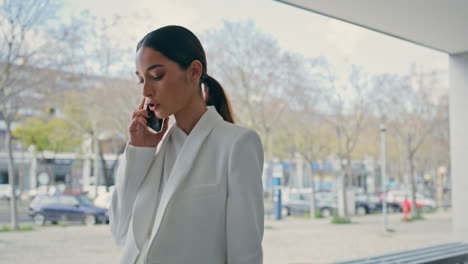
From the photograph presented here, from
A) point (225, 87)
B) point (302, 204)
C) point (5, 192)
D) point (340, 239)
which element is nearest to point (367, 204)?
point (302, 204)

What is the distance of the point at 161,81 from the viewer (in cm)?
105

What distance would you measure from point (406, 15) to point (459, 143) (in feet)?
5.76

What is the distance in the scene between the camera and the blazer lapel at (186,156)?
102cm

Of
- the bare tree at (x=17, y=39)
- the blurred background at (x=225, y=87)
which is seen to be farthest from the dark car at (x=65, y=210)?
the bare tree at (x=17, y=39)

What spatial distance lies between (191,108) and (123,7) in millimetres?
10134

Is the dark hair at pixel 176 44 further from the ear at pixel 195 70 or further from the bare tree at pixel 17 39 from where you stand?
the bare tree at pixel 17 39

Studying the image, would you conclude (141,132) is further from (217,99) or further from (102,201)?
(102,201)

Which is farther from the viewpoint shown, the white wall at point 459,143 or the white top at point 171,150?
the white wall at point 459,143

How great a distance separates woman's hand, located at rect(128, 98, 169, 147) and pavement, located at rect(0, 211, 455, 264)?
7515mm

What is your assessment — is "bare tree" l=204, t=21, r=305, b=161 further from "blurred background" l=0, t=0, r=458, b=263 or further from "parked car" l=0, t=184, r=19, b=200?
"parked car" l=0, t=184, r=19, b=200

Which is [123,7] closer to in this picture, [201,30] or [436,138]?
[201,30]

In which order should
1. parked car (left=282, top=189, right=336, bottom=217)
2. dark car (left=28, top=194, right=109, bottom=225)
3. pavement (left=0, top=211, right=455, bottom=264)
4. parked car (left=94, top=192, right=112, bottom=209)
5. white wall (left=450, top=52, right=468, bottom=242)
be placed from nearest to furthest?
1. white wall (left=450, top=52, right=468, bottom=242)
2. pavement (left=0, top=211, right=455, bottom=264)
3. dark car (left=28, top=194, right=109, bottom=225)
4. parked car (left=94, top=192, right=112, bottom=209)
5. parked car (left=282, top=189, right=336, bottom=217)

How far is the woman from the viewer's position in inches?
39.8

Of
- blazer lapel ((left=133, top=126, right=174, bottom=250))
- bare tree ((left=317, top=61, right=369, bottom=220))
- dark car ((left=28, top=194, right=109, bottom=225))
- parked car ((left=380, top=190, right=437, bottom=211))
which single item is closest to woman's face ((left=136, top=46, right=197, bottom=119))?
blazer lapel ((left=133, top=126, right=174, bottom=250))
